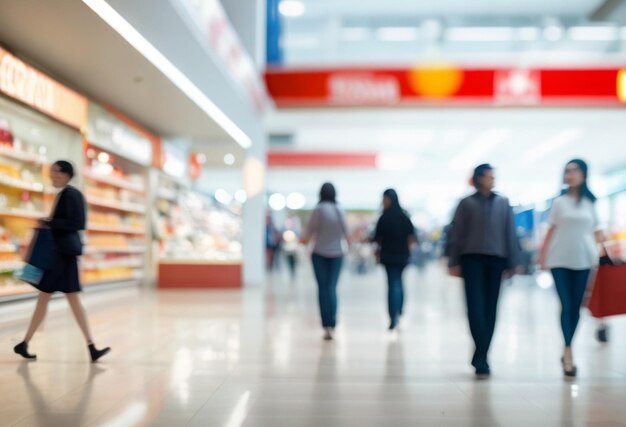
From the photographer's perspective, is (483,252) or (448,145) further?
(448,145)

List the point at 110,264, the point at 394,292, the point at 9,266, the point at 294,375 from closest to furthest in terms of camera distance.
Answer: the point at 294,375, the point at 394,292, the point at 9,266, the point at 110,264

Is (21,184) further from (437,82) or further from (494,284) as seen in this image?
(437,82)

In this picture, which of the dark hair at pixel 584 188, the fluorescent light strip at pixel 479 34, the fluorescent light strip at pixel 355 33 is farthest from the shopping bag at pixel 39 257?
the fluorescent light strip at pixel 479 34

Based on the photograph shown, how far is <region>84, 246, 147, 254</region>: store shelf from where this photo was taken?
11312 millimetres

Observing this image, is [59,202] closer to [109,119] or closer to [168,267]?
[109,119]

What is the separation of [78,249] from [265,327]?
271 cm

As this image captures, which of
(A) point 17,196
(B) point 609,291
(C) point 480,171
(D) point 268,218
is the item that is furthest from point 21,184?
(D) point 268,218

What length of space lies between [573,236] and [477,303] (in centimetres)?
84

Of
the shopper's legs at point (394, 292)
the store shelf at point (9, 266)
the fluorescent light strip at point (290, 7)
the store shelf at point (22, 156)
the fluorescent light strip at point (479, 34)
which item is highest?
the fluorescent light strip at point (479, 34)

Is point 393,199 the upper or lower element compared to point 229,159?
lower

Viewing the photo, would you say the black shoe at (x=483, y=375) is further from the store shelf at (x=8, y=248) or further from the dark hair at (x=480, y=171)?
Result: the store shelf at (x=8, y=248)

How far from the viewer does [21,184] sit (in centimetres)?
858

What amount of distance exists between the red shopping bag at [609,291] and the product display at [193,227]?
8.88 meters

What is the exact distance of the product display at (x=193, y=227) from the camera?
13352mm
